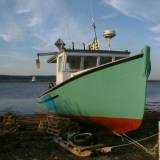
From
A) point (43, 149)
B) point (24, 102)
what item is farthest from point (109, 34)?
point (24, 102)

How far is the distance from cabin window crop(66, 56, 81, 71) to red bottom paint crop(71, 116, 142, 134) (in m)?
2.36

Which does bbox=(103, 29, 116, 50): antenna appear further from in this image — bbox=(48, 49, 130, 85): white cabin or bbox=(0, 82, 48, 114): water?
bbox=(0, 82, 48, 114): water

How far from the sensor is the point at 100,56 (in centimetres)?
1309

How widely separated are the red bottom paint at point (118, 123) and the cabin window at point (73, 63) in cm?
236

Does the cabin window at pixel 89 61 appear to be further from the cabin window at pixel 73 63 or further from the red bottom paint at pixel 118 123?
the red bottom paint at pixel 118 123

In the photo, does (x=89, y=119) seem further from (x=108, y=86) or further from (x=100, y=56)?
(x=100, y=56)

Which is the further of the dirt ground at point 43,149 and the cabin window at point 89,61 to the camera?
the cabin window at point 89,61

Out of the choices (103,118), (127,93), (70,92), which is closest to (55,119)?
(70,92)

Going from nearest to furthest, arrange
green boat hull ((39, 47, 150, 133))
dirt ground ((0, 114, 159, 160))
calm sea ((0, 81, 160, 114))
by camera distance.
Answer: dirt ground ((0, 114, 159, 160)) < green boat hull ((39, 47, 150, 133)) < calm sea ((0, 81, 160, 114))

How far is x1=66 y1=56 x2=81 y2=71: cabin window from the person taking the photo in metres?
13.2

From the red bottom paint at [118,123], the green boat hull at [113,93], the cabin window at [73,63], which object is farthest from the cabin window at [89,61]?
the red bottom paint at [118,123]

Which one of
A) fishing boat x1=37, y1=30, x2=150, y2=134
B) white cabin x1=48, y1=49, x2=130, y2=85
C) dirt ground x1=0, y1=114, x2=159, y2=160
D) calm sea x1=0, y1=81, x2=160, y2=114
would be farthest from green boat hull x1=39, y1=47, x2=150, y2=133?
calm sea x1=0, y1=81, x2=160, y2=114

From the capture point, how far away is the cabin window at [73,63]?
1317cm

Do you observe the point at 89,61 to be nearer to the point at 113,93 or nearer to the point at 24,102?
the point at 113,93
